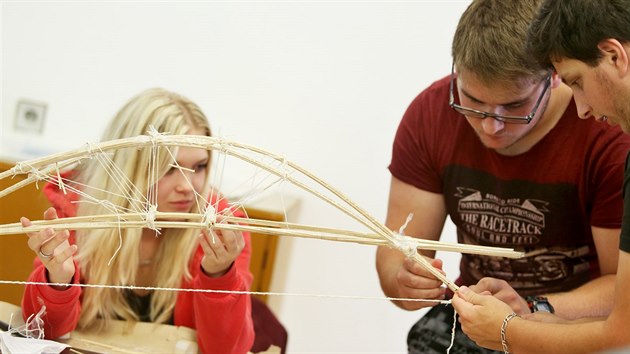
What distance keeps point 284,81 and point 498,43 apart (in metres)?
1.59

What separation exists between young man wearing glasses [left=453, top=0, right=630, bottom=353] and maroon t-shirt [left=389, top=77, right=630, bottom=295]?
0.34 m

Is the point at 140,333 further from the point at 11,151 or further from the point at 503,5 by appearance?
the point at 11,151

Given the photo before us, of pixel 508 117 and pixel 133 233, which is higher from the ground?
pixel 508 117

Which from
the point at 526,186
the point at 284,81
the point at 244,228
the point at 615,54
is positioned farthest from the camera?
the point at 284,81

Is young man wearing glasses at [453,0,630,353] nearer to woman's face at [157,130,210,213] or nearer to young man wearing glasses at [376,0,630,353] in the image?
young man wearing glasses at [376,0,630,353]

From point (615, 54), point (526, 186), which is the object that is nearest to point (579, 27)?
point (615, 54)

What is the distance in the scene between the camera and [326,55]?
3.03 meters

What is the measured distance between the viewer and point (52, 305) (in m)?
1.61

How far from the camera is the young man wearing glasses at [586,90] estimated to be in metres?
1.24

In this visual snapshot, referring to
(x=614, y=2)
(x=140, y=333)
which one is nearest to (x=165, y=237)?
(x=140, y=333)

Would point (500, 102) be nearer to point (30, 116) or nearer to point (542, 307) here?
point (542, 307)

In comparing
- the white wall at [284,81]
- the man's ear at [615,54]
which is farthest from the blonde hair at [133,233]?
the white wall at [284,81]

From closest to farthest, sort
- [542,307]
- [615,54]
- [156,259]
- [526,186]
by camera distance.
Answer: [615,54] → [542,307] → [526,186] → [156,259]

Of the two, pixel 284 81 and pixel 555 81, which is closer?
pixel 555 81
